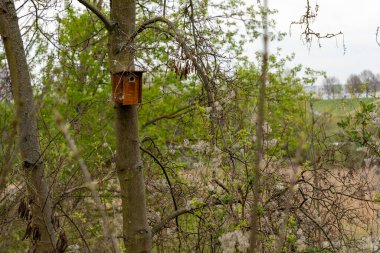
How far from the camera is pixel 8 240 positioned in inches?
266

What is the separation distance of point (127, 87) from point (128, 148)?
0.47m

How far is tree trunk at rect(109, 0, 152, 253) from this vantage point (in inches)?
147

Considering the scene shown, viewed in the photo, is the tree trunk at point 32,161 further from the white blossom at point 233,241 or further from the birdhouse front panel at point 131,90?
the white blossom at point 233,241

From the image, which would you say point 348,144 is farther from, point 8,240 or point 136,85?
point 8,240

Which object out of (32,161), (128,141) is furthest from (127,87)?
(32,161)

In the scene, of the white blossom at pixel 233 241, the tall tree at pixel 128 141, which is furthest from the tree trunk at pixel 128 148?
the white blossom at pixel 233 241

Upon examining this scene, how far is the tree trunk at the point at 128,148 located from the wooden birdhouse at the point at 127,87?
2.1 inches

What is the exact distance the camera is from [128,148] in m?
3.80

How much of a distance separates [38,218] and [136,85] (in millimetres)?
1538

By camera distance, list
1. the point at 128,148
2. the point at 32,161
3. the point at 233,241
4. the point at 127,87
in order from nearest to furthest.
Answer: the point at 233,241 < the point at 127,87 < the point at 128,148 < the point at 32,161

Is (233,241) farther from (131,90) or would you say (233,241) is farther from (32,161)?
(32,161)

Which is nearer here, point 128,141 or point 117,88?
point 117,88

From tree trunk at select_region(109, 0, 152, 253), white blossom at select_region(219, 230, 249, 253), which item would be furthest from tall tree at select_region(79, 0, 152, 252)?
white blossom at select_region(219, 230, 249, 253)

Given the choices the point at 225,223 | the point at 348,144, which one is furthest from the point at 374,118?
the point at 225,223
